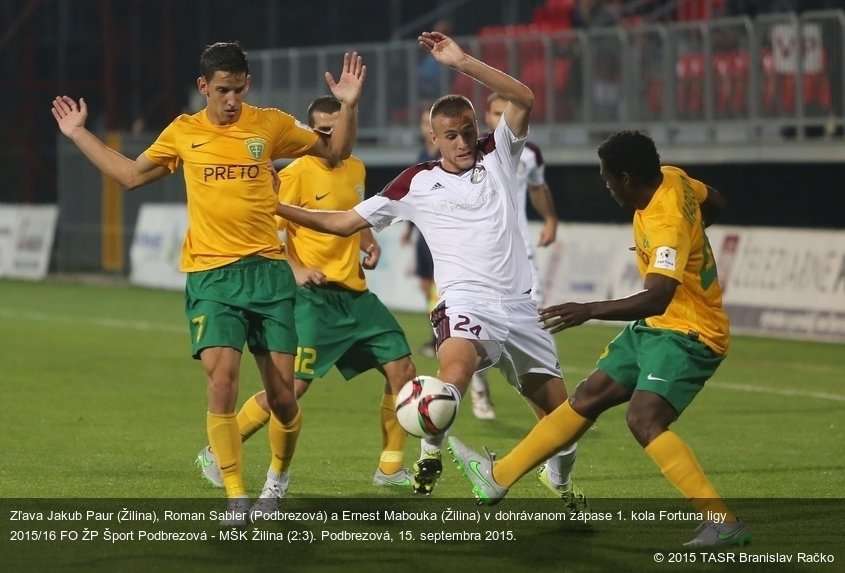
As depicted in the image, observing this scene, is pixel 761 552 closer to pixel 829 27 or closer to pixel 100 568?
pixel 100 568

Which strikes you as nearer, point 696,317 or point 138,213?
point 696,317

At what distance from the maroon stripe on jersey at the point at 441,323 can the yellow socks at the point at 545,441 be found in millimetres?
632

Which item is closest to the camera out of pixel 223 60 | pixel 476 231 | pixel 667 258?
pixel 667 258

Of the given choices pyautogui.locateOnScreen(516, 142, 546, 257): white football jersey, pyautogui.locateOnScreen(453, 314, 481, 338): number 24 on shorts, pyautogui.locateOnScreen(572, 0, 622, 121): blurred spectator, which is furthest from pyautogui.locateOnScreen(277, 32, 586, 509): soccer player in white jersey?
pyautogui.locateOnScreen(572, 0, 622, 121): blurred spectator

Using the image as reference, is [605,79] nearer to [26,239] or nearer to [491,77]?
[26,239]

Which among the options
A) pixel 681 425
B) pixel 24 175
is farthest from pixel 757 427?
pixel 24 175

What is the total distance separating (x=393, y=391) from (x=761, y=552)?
2.67 metres

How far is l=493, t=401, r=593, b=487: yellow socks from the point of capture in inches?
289

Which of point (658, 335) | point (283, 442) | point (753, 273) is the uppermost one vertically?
point (658, 335)

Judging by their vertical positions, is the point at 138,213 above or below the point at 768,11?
below

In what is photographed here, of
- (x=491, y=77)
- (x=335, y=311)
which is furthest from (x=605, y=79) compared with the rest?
(x=491, y=77)

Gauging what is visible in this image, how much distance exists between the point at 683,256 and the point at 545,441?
112cm

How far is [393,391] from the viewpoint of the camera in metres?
8.93

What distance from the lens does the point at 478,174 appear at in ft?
25.9
